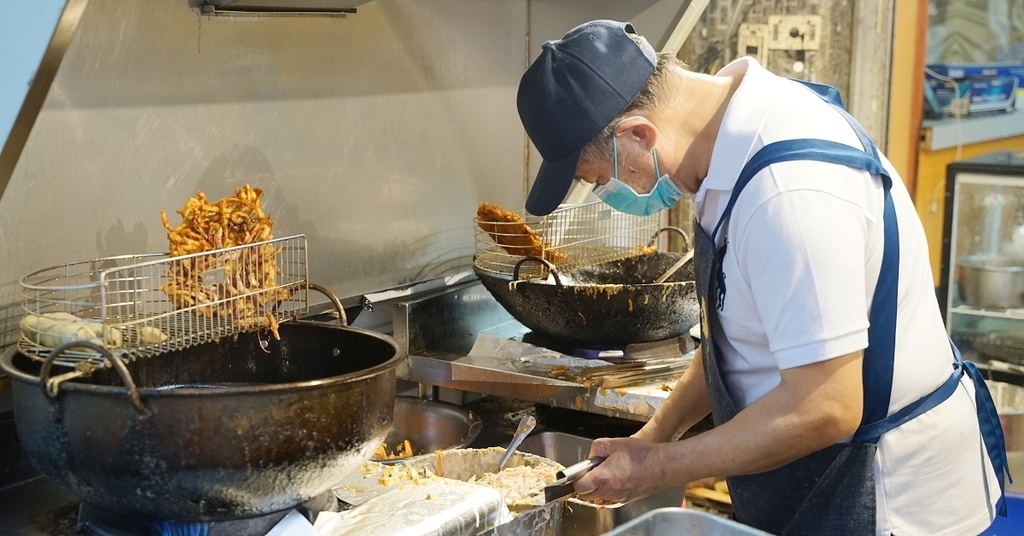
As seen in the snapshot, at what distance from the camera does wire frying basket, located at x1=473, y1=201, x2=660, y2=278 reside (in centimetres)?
247

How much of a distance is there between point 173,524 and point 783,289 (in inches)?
35.9

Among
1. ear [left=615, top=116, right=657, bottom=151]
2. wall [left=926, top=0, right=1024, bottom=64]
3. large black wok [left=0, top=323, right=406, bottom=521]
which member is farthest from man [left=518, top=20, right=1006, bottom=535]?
wall [left=926, top=0, right=1024, bottom=64]

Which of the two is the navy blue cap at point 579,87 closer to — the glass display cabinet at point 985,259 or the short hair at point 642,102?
the short hair at point 642,102

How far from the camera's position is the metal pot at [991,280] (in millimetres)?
4434

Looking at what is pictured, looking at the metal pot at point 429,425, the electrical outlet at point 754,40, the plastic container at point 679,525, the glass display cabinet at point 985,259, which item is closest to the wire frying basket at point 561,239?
the metal pot at point 429,425

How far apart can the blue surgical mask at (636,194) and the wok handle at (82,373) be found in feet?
2.53

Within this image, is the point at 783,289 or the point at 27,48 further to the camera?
the point at 783,289

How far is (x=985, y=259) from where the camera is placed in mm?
4555

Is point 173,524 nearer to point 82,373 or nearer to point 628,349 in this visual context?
point 82,373

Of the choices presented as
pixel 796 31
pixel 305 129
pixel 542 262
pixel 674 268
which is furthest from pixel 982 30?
pixel 305 129

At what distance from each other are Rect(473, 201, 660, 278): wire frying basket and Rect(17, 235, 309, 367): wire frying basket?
713mm

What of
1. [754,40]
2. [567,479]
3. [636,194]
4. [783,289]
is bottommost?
[567,479]

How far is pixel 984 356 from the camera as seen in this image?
15.0ft

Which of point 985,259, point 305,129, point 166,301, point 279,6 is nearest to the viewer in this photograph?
point 166,301
